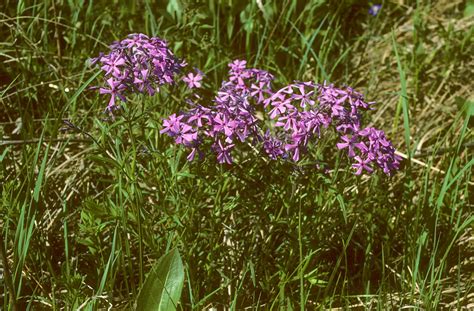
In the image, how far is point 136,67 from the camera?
2418 millimetres

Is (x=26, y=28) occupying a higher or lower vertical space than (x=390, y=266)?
higher

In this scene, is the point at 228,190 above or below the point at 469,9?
below

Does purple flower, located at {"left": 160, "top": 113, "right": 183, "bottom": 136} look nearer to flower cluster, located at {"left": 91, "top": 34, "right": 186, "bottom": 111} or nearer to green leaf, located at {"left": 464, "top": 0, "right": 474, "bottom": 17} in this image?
flower cluster, located at {"left": 91, "top": 34, "right": 186, "bottom": 111}

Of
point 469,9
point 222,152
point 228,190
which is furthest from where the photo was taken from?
point 469,9

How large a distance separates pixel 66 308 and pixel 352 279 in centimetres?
115

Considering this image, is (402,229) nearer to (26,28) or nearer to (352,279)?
(352,279)

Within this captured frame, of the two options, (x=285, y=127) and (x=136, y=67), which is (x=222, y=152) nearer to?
(x=285, y=127)

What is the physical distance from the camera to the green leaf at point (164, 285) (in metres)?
2.37

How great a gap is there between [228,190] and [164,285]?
0.49 metres

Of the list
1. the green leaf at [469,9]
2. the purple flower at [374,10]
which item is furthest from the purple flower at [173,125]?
the green leaf at [469,9]

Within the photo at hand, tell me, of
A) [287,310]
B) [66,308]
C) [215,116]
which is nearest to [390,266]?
[287,310]

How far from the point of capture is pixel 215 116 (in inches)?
93.9

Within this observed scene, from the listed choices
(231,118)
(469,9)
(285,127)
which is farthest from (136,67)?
(469,9)

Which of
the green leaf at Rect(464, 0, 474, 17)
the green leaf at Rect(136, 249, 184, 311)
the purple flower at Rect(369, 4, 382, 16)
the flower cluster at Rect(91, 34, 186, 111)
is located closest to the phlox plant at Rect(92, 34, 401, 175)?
the flower cluster at Rect(91, 34, 186, 111)
